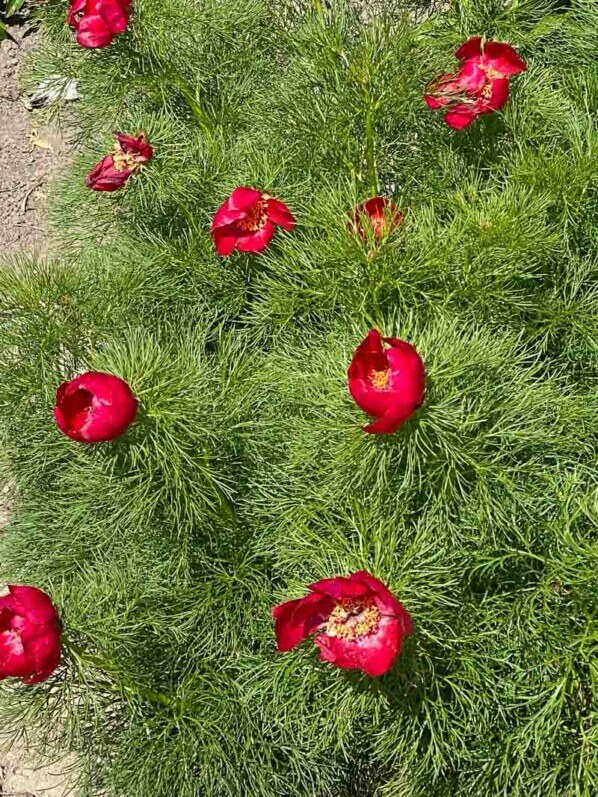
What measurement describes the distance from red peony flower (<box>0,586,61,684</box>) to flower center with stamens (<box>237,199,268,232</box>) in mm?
682

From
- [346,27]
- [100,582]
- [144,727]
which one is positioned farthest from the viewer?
[346,27]

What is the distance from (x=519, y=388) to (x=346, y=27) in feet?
2.95

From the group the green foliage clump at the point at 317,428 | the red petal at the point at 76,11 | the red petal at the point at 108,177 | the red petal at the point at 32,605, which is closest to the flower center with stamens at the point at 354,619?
the green foliage clump at the point at 317,428

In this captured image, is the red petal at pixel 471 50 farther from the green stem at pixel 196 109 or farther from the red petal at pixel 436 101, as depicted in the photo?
the green stem at pixel 196 109

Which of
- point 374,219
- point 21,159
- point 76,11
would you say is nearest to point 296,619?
point 374,219

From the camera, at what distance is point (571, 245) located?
4.89 feet

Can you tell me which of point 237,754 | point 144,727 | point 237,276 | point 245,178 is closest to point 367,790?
point 237,754

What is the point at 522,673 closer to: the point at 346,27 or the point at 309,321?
the point at 309,321

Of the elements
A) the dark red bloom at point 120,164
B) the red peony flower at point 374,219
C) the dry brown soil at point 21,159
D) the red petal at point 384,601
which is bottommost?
the dry brown soil at point 21,159

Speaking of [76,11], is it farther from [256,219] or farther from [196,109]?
[256,219]

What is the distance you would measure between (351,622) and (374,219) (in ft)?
2.14

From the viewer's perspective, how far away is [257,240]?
1409mm

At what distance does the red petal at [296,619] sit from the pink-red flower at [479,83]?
0.87 meters

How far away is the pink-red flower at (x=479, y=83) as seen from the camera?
4.64 feet
